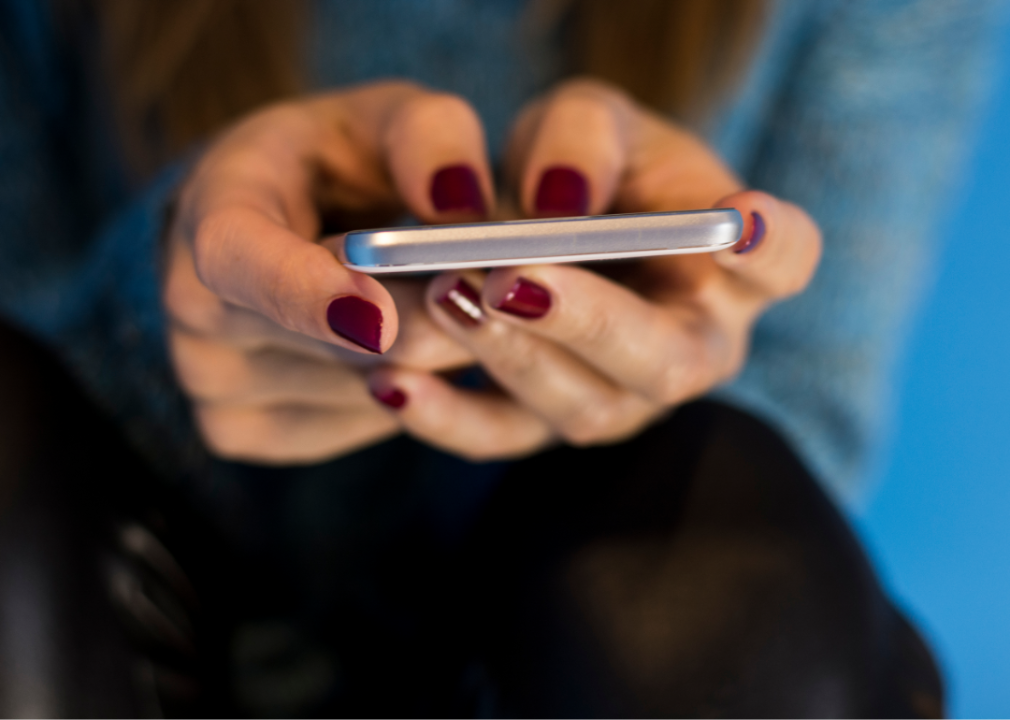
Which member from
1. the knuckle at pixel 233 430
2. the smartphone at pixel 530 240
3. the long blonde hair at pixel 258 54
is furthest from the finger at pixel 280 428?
the long blonde hair at pixel 258 54

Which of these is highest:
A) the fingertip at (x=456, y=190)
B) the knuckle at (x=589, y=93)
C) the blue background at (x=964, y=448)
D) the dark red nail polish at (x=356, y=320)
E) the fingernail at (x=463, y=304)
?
the knuckle at (x=589, y=93)

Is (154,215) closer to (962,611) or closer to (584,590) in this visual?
(584,590)

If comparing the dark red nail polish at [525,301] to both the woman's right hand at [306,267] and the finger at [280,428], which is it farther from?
the finger at [280,428]

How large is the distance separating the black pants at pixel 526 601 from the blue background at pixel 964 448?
393mm

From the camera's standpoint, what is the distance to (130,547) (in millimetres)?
398

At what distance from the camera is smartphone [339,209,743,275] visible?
0.22 m

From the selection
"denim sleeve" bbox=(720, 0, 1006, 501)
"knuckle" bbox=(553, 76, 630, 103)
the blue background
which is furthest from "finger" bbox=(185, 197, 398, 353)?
the blue background

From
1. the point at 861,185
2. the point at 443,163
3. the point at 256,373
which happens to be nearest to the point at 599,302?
the point at 443,163

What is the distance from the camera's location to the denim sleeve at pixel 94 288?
52cm

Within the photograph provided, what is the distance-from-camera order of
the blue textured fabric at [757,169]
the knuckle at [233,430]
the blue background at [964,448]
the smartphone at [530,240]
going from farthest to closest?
the blue background at [964,448] → the blue textured fabric at [757,169] → the knuckle at [233,430] → the smartphone at [530,240]

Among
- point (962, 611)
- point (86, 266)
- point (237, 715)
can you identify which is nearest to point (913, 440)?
point (962, 611)

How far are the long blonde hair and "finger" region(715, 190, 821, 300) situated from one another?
14.3 inches

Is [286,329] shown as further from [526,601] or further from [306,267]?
[526,601]

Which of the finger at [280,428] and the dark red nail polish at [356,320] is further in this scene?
the finger at [280,428]
